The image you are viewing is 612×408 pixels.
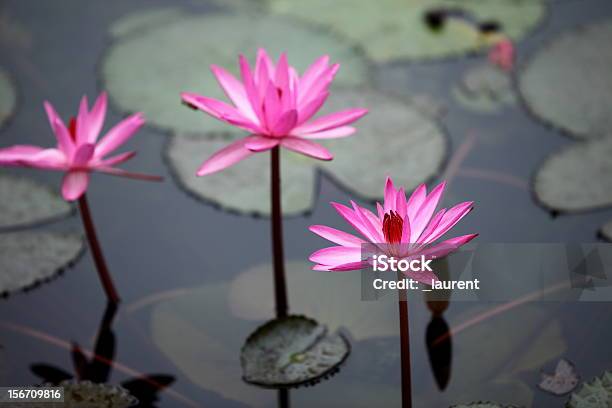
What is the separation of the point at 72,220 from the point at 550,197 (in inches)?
57.0

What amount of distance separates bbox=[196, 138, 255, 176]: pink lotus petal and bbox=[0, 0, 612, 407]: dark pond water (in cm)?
44

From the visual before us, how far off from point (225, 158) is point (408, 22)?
160cm

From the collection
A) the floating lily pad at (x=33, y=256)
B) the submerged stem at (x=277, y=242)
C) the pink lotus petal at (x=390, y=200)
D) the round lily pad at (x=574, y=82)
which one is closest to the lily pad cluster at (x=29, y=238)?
the floating lily pad at (x=33, y=256)

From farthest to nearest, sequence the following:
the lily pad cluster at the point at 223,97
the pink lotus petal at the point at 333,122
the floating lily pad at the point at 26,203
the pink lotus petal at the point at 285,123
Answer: the lily pad cluster at the point at 223,97, the floating lily pad at the point at 26,203, the pink lotus petal at the point at 333,122, the pink lotus petal at the point at 285,123

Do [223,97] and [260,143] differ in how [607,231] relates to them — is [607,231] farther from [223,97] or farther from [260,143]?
[223,97]

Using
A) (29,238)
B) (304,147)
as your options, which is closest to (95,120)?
(29,238)

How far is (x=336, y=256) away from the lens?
1.75 m

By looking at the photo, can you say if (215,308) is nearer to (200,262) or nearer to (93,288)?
(200,262)

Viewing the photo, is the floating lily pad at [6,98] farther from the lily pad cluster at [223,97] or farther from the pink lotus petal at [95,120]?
the pink lotus petal at [95,120]

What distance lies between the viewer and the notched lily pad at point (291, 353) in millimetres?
2025

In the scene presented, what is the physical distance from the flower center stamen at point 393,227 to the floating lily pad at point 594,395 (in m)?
0.55

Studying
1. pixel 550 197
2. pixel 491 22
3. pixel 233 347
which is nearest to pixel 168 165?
pixel 233 347

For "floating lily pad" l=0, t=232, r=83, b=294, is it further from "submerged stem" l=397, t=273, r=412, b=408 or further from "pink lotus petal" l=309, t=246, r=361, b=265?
"submerged stem" l=397, t=273, r=412, b=408

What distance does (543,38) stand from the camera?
3.33m
